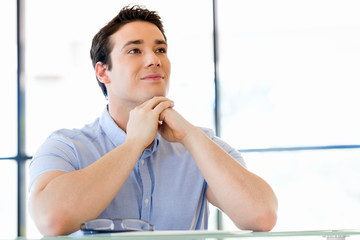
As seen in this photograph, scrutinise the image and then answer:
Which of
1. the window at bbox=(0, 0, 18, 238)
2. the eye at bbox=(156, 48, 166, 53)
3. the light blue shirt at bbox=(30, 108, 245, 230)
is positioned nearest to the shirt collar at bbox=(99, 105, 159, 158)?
the light blue shirt at bbox=(30, 108, 245, 230)

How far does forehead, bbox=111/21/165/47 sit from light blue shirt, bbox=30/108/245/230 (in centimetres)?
35

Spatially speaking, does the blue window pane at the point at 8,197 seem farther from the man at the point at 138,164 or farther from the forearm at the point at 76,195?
the forearm at the point at 76,195

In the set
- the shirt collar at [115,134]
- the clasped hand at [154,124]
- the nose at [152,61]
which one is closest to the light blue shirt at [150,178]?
the shirt collar at [115,134]

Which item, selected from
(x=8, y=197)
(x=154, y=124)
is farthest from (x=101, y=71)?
(x=8, y=197)

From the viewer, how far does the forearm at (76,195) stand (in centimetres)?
141

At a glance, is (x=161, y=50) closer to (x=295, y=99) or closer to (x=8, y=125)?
(x=295, y=99)

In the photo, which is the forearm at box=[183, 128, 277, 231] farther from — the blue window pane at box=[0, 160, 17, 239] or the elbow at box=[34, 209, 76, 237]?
the blue window pane at box=[0, 160, 17, 239]

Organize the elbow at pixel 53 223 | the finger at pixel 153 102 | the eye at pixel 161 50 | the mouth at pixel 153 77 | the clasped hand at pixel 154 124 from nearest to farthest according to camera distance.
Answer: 1. the elbow at pixel 53 223
2. the clasped hand at pixel 154 124
3. the finger at pixel 153 102
4. the mouth at pixel 153 77
5. the eye at pixel 161 50

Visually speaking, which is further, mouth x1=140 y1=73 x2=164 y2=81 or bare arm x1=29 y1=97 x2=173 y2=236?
mouth x1=140 y1=73 x2=164 y2=81

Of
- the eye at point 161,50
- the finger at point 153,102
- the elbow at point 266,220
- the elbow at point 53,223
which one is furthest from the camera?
the eye at point 161,50

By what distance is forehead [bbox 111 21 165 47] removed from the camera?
2.04m

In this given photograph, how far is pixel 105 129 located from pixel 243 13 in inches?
73.7

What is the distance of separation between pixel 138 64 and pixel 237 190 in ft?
2.24

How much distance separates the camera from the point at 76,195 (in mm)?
1447
